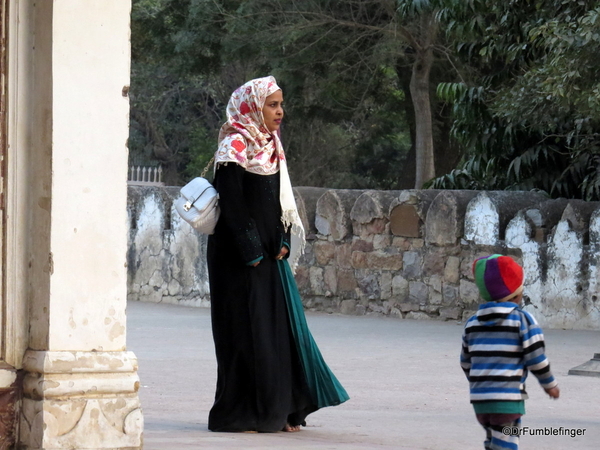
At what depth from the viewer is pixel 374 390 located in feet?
21.4

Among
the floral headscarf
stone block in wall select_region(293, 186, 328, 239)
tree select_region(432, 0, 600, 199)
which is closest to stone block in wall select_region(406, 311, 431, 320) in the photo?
A: stone block in wall select_region(293, 186, 328, 239)

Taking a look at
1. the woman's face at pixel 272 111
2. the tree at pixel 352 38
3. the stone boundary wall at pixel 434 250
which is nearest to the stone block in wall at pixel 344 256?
the stone boundary wall at pixel 434 250

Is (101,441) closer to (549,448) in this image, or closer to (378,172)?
(549,448)

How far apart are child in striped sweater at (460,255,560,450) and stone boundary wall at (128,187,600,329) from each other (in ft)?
18.5

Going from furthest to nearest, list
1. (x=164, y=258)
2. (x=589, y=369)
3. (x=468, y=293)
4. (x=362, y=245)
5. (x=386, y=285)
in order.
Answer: (x=164, y=258), (x=362, y=245), (x=386, y=285), (x=468, y=293), (x=589, y=369)

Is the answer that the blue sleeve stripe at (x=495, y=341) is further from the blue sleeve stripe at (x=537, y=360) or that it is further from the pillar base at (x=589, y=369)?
the pillar base at (x=589, y=369)

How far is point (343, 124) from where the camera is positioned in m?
24.1

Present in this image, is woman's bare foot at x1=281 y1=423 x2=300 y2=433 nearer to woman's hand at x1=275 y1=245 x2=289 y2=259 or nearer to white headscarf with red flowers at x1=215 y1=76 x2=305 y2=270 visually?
woman's hand at x1=275 y1=245 x2=289 y2=259

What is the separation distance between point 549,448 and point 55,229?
2336mm

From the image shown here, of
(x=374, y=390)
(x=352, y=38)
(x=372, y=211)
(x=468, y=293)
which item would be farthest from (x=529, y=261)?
(x=352, y=38)

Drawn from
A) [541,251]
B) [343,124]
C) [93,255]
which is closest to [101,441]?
[93,255]

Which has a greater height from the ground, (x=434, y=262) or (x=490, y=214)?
(x=490, y=214)

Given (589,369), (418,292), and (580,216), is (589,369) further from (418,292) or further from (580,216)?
(418,292)

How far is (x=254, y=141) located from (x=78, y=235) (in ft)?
4.31
